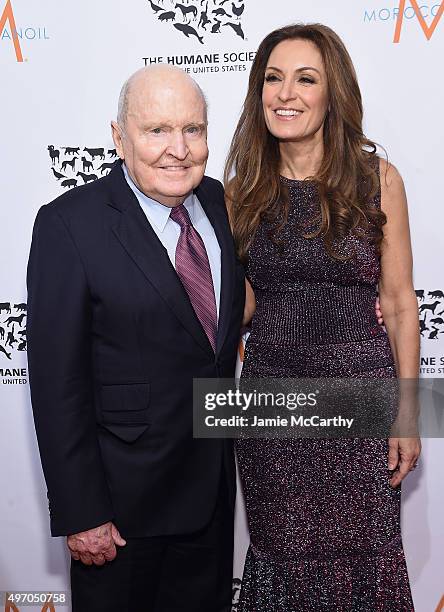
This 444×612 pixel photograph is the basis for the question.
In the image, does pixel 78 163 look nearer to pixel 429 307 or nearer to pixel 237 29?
pixel 237 29

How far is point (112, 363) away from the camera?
5.24 feet

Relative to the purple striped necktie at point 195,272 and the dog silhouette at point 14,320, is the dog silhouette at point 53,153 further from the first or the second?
the purple striped necktie at point 195,272

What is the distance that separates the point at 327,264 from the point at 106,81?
33.9 inches

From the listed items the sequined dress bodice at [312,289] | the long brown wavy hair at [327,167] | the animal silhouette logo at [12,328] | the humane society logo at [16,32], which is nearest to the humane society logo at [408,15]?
the long brown wavy hair at [327,167]

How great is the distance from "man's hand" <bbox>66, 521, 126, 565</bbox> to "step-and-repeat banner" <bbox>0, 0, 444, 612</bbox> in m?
0.82

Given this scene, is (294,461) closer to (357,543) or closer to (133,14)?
(357,543)

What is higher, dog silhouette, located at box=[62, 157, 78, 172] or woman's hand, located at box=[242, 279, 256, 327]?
dog silhouette, located at box=[62, 157, 78, 172]

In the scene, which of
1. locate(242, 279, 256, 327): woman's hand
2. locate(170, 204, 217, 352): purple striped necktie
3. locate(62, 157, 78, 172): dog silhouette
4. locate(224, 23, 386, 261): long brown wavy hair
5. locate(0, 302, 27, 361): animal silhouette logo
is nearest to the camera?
locate(170, 204, 217, 352): purple striped necktie

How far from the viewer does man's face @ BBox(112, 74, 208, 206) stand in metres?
1.57

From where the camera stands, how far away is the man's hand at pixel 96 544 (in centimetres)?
161

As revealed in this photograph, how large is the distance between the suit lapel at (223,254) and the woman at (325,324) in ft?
0.22

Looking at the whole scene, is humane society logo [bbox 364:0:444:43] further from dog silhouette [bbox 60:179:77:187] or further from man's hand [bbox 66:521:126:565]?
man's hand [bbox 66:521:126:565]

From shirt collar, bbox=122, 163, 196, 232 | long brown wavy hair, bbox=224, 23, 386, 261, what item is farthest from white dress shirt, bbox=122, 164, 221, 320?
long brown wavy hair, bbox=224, 23, 386, 261

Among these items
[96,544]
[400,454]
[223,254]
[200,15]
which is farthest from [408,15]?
[96,544]
